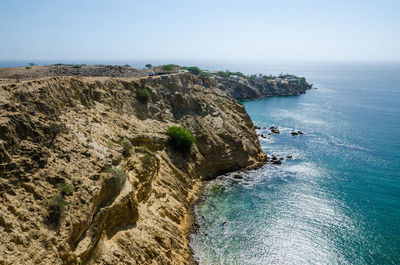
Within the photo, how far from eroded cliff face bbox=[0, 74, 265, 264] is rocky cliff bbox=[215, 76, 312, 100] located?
309 feet

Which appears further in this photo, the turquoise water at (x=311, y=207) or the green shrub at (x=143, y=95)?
the green shrub at (x=143, y=95)

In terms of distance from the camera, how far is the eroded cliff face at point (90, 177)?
16.1m

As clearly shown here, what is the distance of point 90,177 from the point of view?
20484 mm

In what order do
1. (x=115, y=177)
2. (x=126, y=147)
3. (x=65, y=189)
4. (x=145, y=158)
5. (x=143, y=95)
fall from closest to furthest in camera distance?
(x=65, y=189), (x=115, y=177), (x=126, y=147), (x=145, y=158), (x=143, y=95)

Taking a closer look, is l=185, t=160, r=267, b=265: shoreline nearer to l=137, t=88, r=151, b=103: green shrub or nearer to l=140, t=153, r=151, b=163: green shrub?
l=140, t=153, r=151, b=163: green shrub

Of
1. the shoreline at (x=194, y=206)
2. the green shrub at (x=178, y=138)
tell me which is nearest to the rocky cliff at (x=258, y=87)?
the shoreline at (x=194, y=206)

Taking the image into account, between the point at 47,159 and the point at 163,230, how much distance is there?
44.9 feet

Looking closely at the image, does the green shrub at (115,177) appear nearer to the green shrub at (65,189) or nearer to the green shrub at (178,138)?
the green shrub at (65,189)

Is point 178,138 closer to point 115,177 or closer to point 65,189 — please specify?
point 115,177

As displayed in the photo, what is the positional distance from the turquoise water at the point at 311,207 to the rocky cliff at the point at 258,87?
67.7 meters

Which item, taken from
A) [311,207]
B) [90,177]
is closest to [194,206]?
[311,207]

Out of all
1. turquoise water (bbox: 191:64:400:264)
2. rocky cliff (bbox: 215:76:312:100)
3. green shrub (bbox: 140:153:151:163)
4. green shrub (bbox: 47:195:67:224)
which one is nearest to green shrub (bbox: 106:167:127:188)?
green shrub (bbox: 47:195:67:224)

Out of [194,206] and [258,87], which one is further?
[258,87]

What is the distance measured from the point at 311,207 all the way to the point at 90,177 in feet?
103
